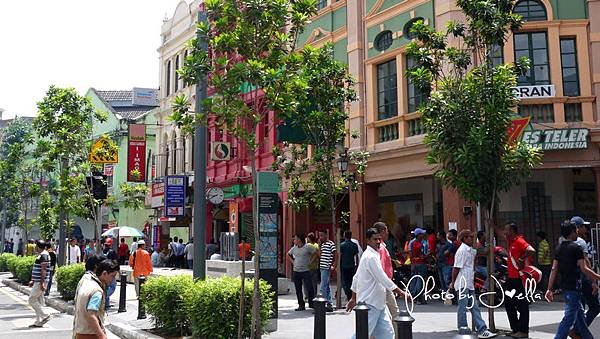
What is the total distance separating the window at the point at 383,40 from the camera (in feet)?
66.2

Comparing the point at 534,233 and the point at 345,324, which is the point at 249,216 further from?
the point at 345,324

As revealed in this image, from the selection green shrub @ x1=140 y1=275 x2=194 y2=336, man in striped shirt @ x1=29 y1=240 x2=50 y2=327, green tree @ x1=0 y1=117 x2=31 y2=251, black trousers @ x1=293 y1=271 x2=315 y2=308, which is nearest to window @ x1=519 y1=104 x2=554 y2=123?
black trousers @ x1=293 y1=271 x2=315 y2=308

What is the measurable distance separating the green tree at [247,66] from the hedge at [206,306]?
546 millimetres

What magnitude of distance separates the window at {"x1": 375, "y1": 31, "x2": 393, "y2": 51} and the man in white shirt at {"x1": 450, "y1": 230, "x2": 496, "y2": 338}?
10.7 meters

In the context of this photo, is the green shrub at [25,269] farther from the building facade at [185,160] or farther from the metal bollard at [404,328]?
the metal bollard at [404,328]

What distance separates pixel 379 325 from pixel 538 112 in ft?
36.6

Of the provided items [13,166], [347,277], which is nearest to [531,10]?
[347,277]

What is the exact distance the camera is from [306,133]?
15.8 meters

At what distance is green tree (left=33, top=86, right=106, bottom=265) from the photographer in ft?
60.2

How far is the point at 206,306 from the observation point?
368 inches

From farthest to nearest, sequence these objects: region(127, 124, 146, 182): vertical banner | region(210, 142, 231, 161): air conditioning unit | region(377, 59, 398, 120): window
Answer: region(127, 124, 146, 182): vertical banner → region(377, 59, 398, 120): window → region(210, 142, 231, 161): air conditioning unit

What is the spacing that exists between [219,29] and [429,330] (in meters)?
6.59

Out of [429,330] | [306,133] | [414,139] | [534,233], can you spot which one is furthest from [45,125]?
[534,233]

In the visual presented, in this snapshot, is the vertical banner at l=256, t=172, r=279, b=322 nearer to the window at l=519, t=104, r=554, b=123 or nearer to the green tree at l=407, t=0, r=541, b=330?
the green tree at l=407, t=0, r=541, b=330
